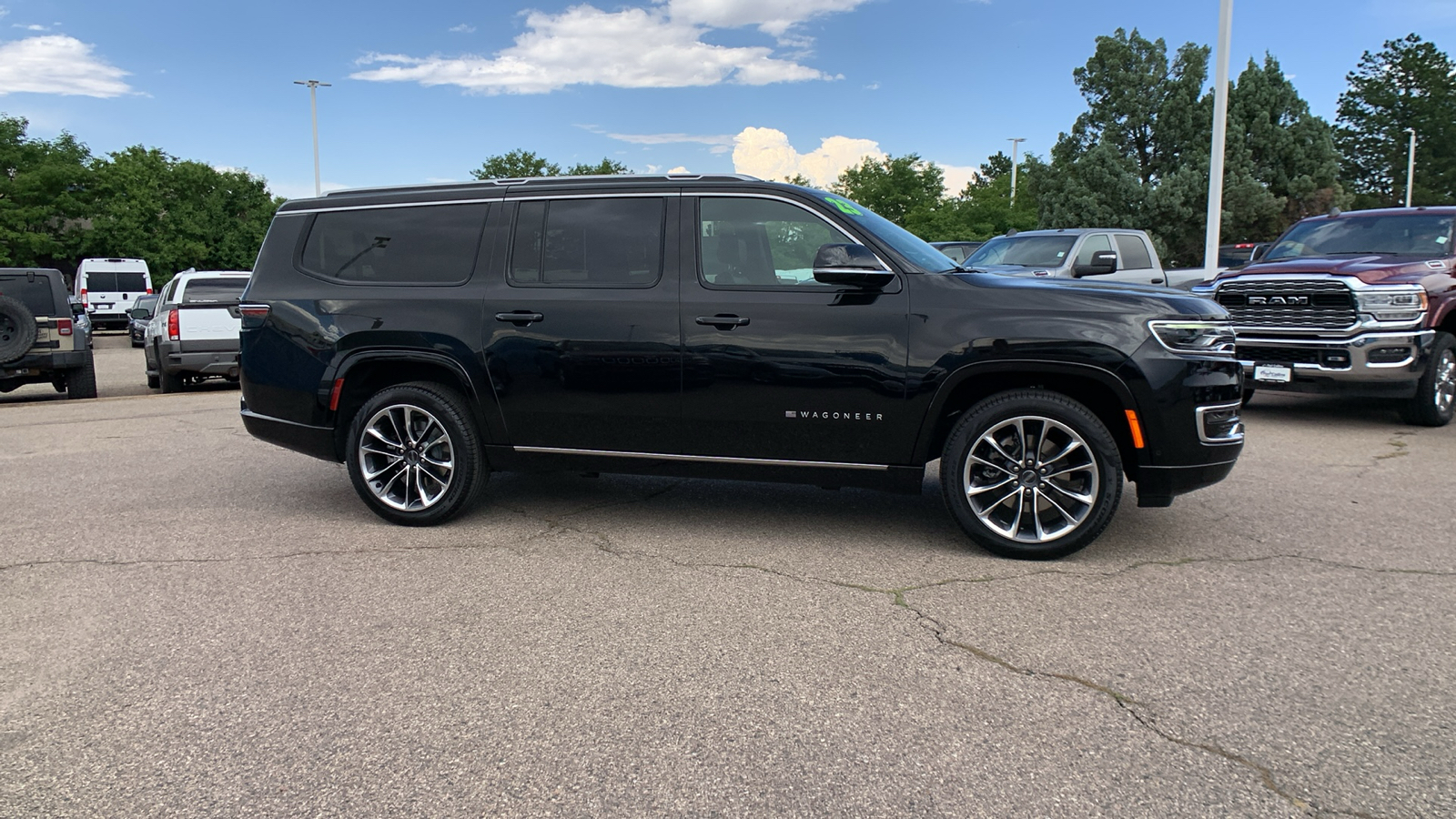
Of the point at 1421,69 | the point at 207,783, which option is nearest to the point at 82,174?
the point at 207,783

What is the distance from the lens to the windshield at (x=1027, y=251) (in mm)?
11852

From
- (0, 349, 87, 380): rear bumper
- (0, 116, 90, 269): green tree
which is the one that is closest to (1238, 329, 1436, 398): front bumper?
(0, 349, 87, 380): rear bumper

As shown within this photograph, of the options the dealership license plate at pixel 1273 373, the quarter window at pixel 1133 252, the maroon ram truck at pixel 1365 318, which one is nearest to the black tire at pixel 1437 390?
the maroon ram truck at pixel 1365 318

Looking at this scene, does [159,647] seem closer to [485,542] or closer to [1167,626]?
[485,542]

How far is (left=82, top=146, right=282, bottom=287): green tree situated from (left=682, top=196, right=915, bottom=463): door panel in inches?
2025

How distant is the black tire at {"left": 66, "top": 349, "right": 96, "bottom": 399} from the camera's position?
12703mm

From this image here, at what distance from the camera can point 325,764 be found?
287cm

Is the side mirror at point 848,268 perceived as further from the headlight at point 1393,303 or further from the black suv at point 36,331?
the black suv at point 36,331

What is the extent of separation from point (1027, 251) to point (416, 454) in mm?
9026

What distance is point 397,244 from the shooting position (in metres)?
5.65

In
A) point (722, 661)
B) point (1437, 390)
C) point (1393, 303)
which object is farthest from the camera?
point (1437, 390)

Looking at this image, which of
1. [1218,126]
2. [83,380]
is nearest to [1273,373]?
[1218,126]

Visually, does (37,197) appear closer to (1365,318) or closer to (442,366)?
(442,366)

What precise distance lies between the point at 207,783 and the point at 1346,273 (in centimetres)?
969
